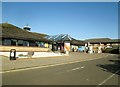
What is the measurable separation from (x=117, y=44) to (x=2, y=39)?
71.0 meters

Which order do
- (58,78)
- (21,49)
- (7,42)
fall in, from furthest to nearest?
(21,49) → (7,42) → (58,78)

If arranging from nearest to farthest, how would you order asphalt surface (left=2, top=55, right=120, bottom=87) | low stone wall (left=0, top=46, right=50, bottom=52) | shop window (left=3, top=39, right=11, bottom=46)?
asphalt surface (left=2, top=55, right=120, bottom=87), low stone wall (left=0, top=46, right=50, bottom=52), shop window (left=3, top=39, right=11, bottom=46)

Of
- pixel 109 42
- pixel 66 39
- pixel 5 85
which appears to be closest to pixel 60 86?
pixel 5 85

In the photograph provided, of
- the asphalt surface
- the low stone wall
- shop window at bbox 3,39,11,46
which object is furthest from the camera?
shop window at bbox 3,39,11,46

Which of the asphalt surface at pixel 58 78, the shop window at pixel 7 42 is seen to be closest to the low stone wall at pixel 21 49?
the shop window at pixel 7 42

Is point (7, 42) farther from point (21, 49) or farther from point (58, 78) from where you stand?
point (58, 78)

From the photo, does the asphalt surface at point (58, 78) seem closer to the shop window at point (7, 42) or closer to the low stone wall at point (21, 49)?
the low stone wall at point (21, 49)

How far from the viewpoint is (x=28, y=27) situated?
2440 inches

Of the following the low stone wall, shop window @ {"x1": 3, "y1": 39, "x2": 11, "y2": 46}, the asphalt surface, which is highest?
shop window @ {"x1": 3, "y1": 39, "x2": 11, "y2": 46}

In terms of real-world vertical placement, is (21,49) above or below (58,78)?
above

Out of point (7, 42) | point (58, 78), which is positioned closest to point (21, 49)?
point (7, 42)

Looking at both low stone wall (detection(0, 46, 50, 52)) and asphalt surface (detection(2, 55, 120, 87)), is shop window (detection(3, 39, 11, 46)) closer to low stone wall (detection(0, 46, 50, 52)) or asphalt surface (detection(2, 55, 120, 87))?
low stone wall (detection(0, 46, 50, 52))

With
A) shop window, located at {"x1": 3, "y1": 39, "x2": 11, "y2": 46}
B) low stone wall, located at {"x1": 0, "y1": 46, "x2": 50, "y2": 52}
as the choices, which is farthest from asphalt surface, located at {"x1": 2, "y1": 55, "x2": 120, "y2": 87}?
shop window, located at {"x1": 3, "y1": 39, "x2": 11, "y2": 46}

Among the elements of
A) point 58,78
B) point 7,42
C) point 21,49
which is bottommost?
point 58,78
